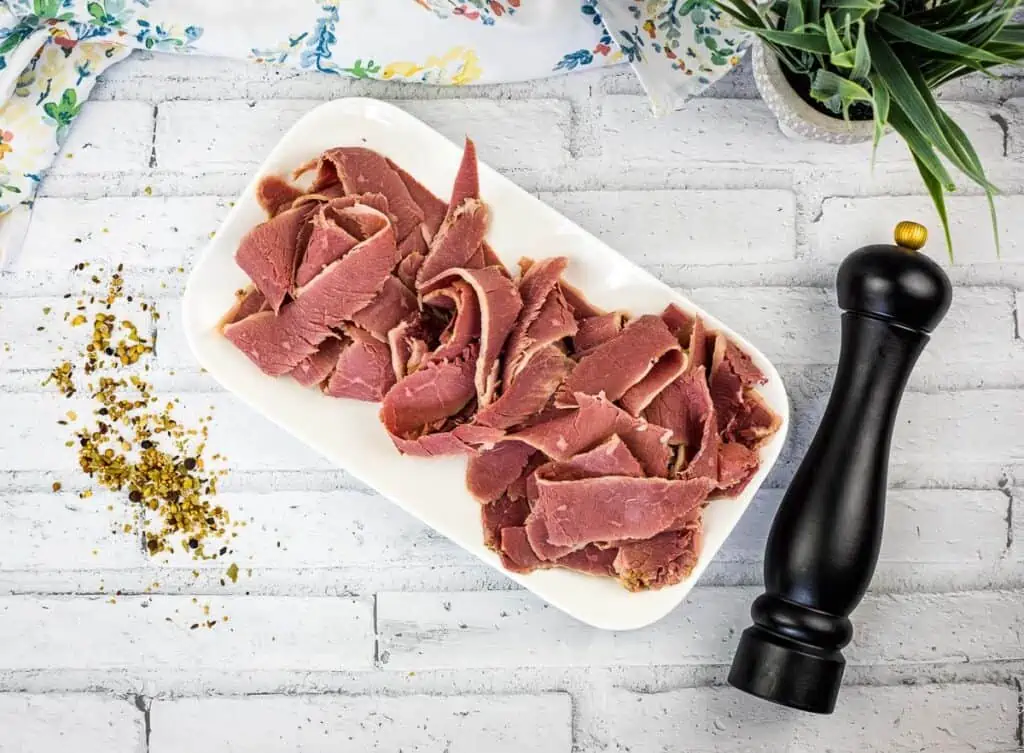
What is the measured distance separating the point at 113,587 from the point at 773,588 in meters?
0.98

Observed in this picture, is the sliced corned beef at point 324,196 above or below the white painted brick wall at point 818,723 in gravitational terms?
above

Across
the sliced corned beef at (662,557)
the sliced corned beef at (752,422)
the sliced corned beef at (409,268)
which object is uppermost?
the sliced corned beef at (409,268)

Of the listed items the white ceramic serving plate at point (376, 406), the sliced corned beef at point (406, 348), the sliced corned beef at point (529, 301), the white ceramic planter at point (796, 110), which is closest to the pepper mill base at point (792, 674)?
the white ceramic serving plate at point (376, 406)

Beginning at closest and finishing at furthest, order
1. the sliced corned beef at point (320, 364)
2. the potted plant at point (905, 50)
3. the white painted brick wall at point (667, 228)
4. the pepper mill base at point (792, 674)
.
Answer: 1. the potted plant at point (905, 50)
2. the pepper mill base at point (792, 674)
3. the sliced corned beef at point (320, 364)
4. the white painted brick wall at point (667, 228)

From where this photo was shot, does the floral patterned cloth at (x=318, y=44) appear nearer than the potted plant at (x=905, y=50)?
No

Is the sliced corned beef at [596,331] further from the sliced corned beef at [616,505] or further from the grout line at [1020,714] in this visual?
the grout line at [1020,714]

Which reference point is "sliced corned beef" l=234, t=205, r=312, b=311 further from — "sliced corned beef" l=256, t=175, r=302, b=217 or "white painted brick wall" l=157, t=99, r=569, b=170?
"white painted brick wall" l=157, t=99, r=569, b=170

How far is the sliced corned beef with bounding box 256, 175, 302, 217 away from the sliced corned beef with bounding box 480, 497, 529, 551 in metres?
0.53

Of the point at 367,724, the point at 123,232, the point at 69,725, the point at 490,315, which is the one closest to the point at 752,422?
the point at 490,315

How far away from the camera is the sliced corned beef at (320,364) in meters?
1.29

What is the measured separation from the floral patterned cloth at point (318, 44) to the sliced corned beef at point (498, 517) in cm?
62

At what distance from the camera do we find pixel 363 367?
1269 mm

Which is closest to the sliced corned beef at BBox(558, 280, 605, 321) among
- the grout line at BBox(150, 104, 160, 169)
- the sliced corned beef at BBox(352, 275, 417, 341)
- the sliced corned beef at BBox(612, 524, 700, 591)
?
the sliced corned beef at BBox(352, 275, 417, 341)

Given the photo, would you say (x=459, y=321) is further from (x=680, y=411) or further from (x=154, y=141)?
(x=154, y=141)
